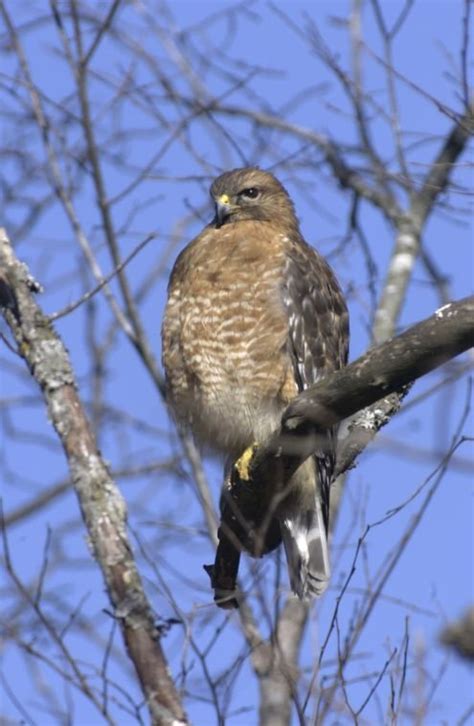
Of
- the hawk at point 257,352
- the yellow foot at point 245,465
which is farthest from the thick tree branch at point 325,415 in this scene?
the hawk at point 257,352

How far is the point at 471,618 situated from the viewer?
17.7ft

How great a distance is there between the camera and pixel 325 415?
13.5 feet

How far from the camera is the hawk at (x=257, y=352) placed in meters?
5.23

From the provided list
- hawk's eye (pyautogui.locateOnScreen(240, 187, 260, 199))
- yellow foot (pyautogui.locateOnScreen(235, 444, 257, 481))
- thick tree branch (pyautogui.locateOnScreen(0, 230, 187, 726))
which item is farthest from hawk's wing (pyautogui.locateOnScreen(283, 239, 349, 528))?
thick tree branch (pyautogui.locateOnScreen(0, 230, 187, 726))

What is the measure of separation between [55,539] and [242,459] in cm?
305

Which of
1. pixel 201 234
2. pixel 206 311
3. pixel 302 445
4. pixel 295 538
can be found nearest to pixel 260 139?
pixel 201 234

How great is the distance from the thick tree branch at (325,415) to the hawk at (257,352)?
155mm

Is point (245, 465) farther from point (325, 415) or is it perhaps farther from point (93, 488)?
point (93, 488)

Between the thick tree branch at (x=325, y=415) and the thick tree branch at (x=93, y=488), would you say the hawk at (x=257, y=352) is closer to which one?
the thick tree branch at (x=325, y=415)

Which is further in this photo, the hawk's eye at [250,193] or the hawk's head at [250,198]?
the hawk's eye at [250,193]

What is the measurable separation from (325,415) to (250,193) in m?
2.19

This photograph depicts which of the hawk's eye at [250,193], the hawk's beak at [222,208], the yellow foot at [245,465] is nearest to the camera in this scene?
the yellow foot at [245,465]

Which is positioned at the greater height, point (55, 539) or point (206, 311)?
point (55, 539)

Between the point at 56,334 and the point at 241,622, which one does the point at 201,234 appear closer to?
the point at 56,334
